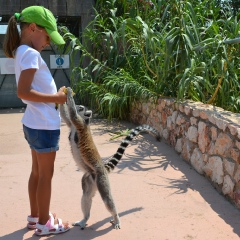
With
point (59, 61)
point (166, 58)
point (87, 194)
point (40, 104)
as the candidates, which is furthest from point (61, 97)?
point (59, 61)

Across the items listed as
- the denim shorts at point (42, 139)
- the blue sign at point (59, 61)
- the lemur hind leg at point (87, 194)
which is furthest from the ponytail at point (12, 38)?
the blue sign at point (59, 61)

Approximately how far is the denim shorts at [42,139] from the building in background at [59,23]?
772 centimetres

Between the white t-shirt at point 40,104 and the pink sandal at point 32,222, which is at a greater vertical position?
the white t-shirt at point 40,104

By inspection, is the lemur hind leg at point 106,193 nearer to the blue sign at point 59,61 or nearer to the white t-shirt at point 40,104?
the white t-shirt at point 40,104

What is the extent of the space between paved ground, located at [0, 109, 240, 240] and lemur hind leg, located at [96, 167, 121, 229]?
11 centimetres

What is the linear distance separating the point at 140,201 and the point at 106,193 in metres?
0.80

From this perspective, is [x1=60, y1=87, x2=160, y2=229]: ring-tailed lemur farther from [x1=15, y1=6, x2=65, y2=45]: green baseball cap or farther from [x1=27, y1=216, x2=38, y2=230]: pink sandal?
[x1=15, y1=6, x2=65, y2=45]: green baseball cap

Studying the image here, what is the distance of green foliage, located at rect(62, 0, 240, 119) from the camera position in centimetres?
546

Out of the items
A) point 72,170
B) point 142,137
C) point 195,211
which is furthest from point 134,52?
point 195,211

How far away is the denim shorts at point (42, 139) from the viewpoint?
2.95m

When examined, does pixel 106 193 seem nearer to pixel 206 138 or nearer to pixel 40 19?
pixel 40 19

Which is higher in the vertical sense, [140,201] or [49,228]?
[49,228]

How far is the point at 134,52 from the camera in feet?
26.3

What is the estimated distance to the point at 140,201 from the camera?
3990 millimetres
